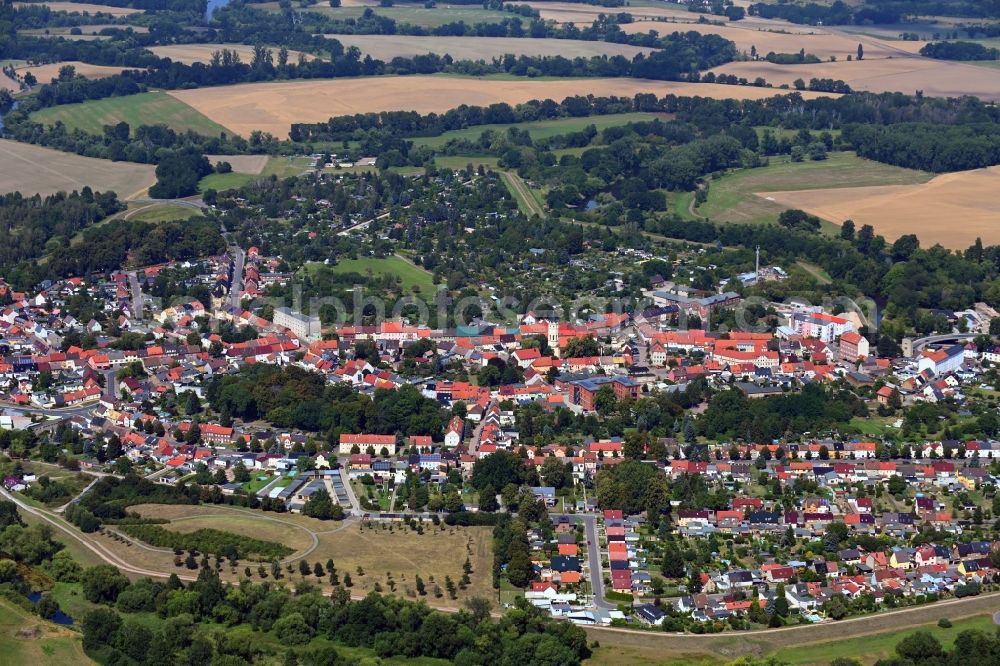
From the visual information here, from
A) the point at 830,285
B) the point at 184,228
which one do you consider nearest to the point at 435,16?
the point at 184,228

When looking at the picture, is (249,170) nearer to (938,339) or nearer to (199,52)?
(199,52)

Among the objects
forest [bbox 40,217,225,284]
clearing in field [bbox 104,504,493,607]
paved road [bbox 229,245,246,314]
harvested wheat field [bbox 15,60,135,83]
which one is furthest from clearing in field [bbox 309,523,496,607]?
harvested wheat field [bbox 15,60,135,83]

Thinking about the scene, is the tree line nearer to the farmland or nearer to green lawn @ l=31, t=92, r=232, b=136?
the farmland

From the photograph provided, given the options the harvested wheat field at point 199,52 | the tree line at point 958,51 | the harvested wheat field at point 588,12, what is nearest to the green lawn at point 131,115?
the harvested wheat field at point 199,52

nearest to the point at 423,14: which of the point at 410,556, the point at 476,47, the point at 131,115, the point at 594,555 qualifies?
the point at 476,47

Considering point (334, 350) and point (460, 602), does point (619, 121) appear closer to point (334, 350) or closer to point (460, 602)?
point (334, 350)
